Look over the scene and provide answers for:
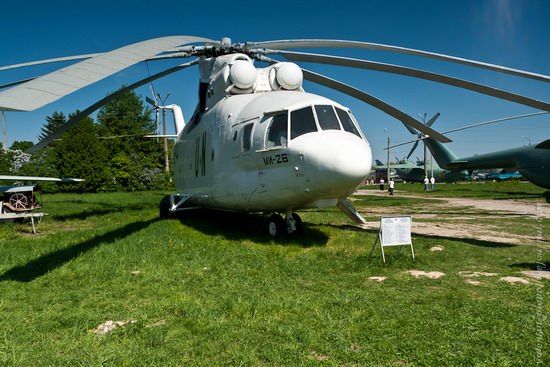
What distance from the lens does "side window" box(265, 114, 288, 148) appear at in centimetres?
912

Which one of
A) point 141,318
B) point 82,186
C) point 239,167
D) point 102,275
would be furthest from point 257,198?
point 82,186

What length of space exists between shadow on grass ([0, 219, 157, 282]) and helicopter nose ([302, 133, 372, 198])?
528cm

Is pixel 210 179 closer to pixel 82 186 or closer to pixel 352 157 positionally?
pixel 352 157

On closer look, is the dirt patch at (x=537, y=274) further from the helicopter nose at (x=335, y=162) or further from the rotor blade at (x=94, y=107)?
the rotor blade at (x=94, y=107)

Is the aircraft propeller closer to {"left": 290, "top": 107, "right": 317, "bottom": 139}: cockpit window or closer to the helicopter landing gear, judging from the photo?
{"left": 290, "top": 107, "right": 317, "bottom": 139}: cockpit window

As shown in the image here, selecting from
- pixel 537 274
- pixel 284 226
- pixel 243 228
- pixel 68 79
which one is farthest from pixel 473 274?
pixel 68 79

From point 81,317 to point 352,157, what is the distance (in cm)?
554

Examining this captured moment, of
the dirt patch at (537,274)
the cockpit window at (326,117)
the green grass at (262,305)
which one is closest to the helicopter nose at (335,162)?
the cockpit window at (326,117)

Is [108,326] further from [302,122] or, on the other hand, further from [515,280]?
[515,280]

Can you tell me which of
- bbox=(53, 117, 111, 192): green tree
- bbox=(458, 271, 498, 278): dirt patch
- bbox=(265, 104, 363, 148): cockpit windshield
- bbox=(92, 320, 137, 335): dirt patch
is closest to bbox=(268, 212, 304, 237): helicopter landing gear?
bbox=(265, 104, 363, 148): cockpit windshield

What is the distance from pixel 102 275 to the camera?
724 centimetres

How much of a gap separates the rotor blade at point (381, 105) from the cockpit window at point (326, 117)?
275 centimetres

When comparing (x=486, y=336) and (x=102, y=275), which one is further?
(x=102, y=275)

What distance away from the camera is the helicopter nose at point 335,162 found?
8266 mm
